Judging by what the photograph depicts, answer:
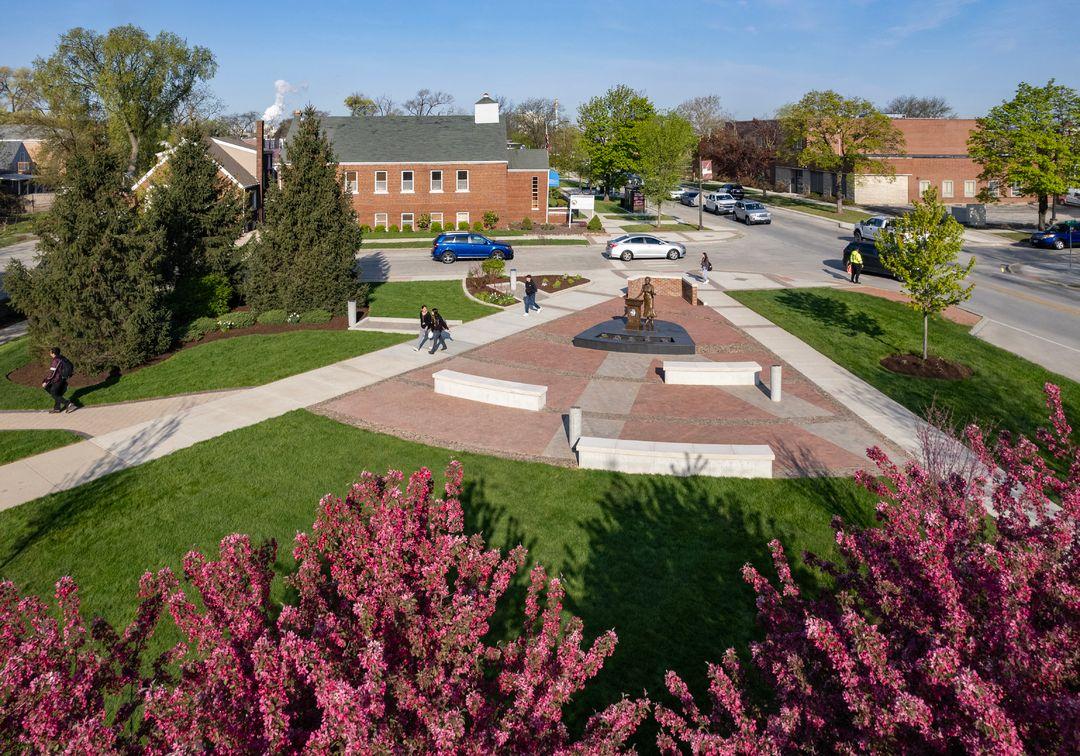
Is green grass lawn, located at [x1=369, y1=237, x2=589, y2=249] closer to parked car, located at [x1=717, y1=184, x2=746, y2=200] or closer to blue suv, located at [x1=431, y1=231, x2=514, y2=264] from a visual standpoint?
blue suv, located at [x1=431, y1=231, x2=514, y2=264]

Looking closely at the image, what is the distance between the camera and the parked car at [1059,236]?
131ft

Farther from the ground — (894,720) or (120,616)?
(894,720)

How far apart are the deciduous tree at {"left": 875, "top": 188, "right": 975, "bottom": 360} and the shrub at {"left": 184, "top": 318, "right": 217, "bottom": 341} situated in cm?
2135

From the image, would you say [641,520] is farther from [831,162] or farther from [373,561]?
→ [831,162]

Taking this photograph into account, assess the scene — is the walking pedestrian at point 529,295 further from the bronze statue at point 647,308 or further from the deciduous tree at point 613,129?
the deciduous tree at point 613,129

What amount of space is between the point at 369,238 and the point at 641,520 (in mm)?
40982

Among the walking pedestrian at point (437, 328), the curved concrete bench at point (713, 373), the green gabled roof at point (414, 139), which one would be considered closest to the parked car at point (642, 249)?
the green gabled roof at point (414, 139)

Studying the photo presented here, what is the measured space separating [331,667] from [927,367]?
60.8 feet

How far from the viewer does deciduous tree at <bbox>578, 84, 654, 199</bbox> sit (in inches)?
2522

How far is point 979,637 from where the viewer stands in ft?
13.9

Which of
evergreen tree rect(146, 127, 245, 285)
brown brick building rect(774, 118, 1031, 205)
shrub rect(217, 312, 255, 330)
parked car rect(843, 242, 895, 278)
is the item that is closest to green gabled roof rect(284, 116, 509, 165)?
evergreen tree rect(146, 127, 245, 285)

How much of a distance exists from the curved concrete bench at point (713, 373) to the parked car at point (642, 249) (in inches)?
852

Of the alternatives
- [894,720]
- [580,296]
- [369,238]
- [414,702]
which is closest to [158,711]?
[414,702]

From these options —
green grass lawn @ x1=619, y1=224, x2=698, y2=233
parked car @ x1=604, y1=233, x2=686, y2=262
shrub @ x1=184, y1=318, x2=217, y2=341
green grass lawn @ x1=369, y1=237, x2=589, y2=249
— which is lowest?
shrub @ x1=184, y1=318, x2=217, y2=341
